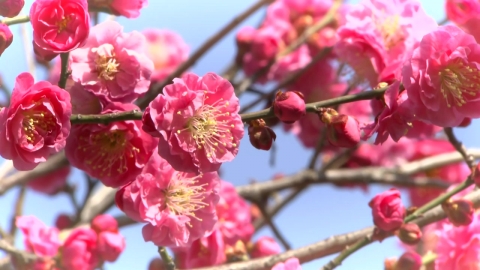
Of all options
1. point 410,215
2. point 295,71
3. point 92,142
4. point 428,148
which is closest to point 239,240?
point 410,215

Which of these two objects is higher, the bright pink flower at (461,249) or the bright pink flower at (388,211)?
the bright pink flower at (388,211)

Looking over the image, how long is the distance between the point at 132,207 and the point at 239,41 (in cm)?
106

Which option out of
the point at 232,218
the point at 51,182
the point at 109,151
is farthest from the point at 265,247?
the point at 51,182

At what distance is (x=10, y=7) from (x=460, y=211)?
0.88 meters

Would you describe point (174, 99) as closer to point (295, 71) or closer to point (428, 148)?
point (295, 71)

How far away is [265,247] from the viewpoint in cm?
141

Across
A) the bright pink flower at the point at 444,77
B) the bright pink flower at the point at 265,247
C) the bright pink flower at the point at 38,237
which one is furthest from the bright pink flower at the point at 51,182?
the bright pink flower at the point at 444,77

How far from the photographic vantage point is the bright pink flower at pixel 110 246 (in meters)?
1.32

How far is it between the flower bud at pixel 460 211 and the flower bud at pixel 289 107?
43 centimetres

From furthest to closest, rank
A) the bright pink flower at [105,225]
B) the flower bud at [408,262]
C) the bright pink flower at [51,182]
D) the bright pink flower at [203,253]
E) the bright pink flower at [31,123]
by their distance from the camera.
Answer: the bright pink flower at [51,182] < the bright pink flower at [105,225] < the bright pink flower at [203,253] < the flower bud at [408,262] < the bright pink flower at [31,123]

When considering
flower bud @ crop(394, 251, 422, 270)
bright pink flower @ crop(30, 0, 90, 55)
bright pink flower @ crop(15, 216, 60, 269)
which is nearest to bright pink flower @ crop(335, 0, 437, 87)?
flower bud @ crop(394, 251, 422, 270)

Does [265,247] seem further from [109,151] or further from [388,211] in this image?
[109,151]

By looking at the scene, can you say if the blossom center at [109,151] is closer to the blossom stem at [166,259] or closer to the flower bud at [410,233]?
the blossom stem at [166,259]

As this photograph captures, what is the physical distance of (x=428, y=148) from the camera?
7.22ft
